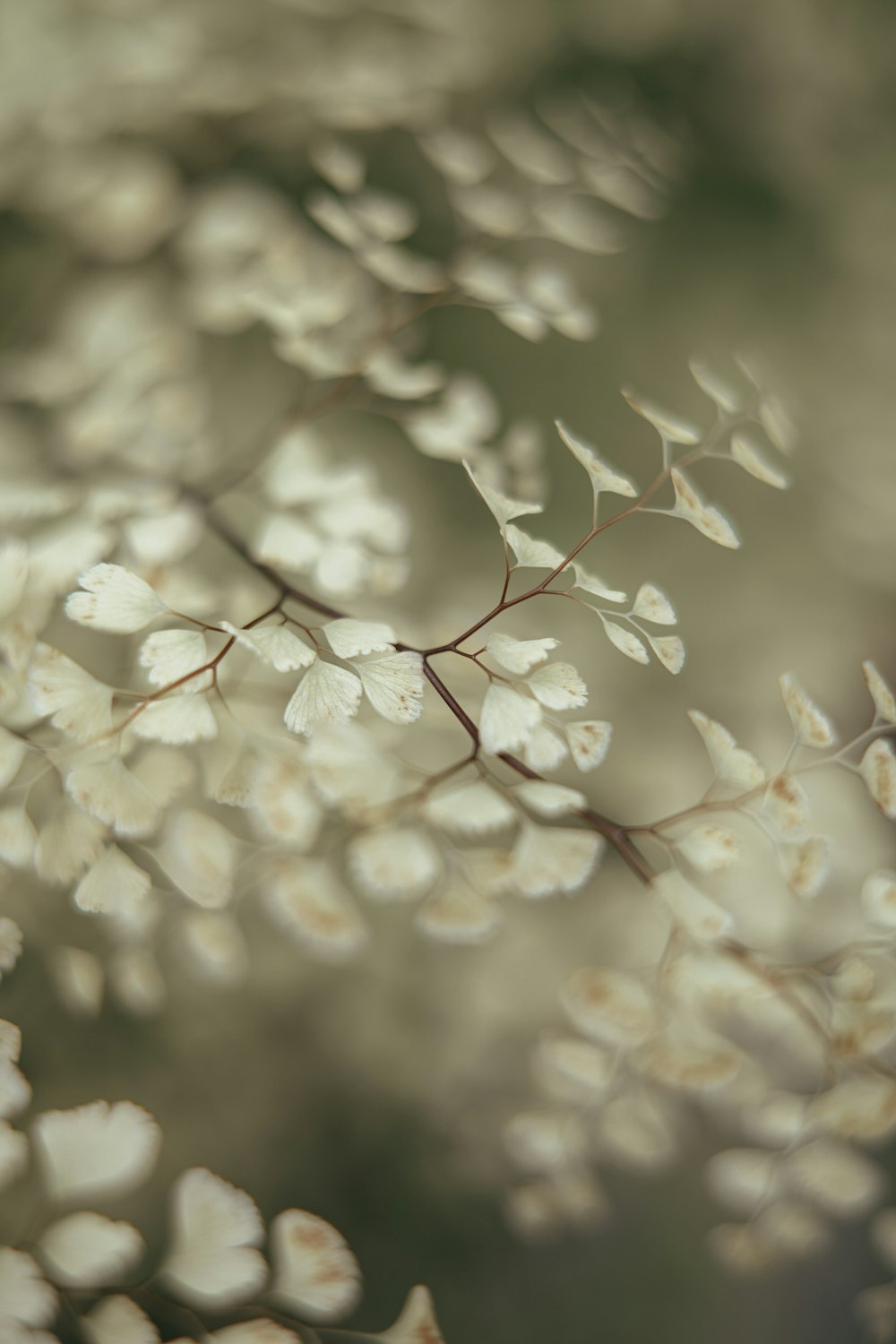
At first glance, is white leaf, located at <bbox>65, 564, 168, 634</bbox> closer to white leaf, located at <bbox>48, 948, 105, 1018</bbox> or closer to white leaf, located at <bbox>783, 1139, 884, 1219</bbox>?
white leaf, located at <bbox>48, 948, 105, 1018</bbox>

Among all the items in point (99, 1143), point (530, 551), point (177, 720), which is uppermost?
point (530, 551)

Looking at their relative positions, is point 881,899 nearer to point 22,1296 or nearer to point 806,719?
point 806,719

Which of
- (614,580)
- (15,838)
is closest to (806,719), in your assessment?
(15,838)

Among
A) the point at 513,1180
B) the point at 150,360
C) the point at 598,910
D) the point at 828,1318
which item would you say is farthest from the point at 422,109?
the point at 828,1318

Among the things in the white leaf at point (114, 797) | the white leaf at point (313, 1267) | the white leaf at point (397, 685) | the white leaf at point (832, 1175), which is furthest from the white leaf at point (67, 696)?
the white leaf at point (832, 1175)

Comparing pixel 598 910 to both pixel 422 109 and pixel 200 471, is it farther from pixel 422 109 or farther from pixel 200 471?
pixel 422 109

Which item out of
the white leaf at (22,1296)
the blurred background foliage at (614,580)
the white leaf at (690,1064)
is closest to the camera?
the white leaf at (22,1296)

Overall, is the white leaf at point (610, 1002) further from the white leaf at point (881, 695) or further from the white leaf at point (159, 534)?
the white leaf at point (159, 534)
